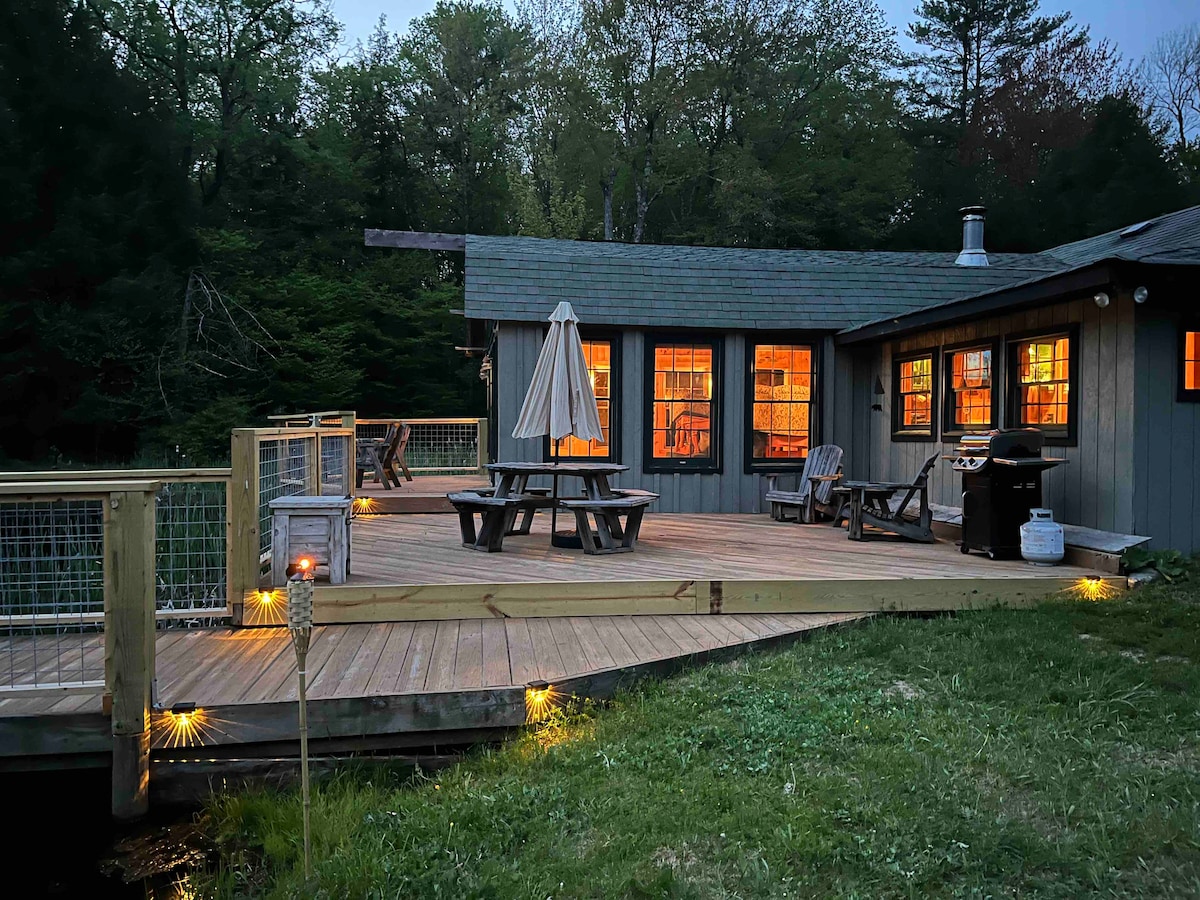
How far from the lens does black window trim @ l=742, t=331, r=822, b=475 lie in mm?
9156

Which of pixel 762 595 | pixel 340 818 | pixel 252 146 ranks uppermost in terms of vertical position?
pixel 252 146

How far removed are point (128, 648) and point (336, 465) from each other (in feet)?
14.8

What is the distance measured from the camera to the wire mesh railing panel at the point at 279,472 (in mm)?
4883

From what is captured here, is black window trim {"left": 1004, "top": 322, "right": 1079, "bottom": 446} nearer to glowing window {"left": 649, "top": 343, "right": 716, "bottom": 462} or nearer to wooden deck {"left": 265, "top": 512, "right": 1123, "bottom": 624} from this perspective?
wooden deck {"left": 265, "top": 512, "right": 1123, "bottom": 624}

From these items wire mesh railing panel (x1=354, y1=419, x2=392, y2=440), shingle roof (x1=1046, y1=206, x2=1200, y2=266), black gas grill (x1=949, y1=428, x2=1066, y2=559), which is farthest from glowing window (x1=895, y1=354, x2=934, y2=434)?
wire mesh railing panel (x1=354, y1=419, x2=392, y2=440)

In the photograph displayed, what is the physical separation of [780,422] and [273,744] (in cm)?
684

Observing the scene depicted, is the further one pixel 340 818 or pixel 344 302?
pixel 344 302

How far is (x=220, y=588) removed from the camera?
476 centimetres

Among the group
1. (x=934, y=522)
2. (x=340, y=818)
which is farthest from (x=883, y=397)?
(x=340, y=818)

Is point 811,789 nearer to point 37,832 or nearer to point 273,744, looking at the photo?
point 273,744

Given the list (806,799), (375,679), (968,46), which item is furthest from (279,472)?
(968,46)

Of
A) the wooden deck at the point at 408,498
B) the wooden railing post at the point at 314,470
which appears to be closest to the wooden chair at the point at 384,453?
the wooden deck at the point at 408,498

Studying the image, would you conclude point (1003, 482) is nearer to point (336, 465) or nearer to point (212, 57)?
point (336, 465)

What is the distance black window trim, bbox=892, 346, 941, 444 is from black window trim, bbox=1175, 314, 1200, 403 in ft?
8.40
